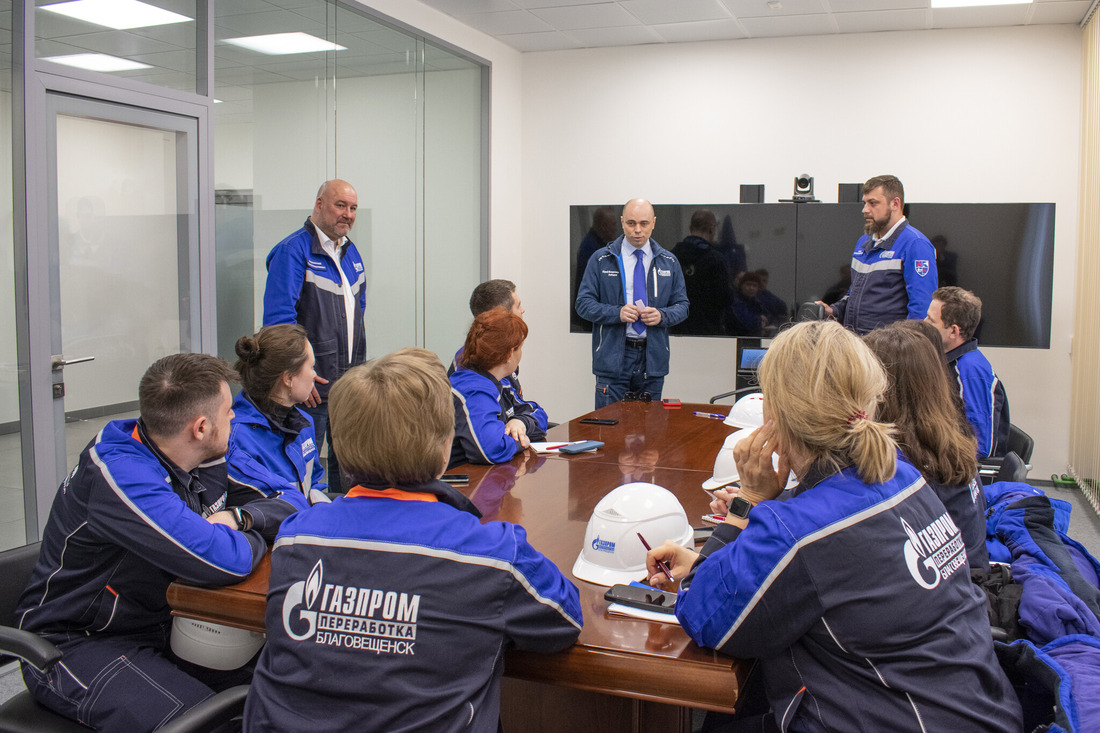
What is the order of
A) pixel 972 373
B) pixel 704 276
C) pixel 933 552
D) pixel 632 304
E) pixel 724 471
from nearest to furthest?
pixel 933 552
pixel 724 471
pixel 972 373
pixel 632 304
pixel 704 276

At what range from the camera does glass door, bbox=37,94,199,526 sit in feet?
11.6

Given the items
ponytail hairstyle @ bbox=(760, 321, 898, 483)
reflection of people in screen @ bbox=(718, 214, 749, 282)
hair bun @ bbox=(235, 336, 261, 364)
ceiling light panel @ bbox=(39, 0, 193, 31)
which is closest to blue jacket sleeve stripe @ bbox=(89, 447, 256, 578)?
hair bun @ bbox=(235, 336, 261, 364)

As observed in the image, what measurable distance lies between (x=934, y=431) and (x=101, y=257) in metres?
3.31

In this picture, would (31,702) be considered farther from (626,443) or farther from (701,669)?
(626,443)

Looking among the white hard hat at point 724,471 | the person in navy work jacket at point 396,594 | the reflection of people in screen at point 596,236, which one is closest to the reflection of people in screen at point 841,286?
the reflection of people in screen at point 596,236

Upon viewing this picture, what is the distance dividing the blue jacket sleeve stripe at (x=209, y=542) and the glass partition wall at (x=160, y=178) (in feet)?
6.29

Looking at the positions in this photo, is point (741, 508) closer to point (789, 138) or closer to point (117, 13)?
point (117, 13)

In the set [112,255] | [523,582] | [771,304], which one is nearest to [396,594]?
[523,582]

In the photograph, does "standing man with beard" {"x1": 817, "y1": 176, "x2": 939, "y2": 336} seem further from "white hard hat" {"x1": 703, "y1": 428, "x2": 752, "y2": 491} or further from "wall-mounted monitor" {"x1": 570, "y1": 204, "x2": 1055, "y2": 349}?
"white hard hat" {"x1": 703, "y1": 428, "x2": 752, "y2": 491}

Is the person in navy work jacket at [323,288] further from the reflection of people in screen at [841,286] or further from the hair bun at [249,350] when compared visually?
the reflection of people in screen at [841,286]

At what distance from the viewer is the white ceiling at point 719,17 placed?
5562 millimetres

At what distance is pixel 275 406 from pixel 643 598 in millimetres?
1236

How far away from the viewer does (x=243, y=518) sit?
2.00 meters

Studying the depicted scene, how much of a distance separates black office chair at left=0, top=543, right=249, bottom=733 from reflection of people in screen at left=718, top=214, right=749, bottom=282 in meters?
4.71
